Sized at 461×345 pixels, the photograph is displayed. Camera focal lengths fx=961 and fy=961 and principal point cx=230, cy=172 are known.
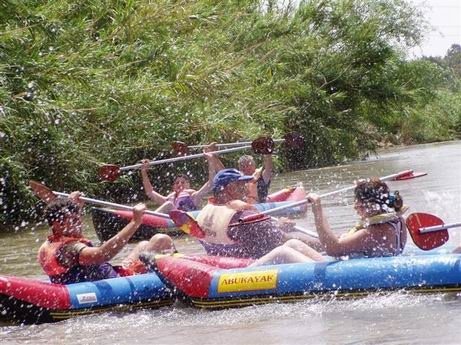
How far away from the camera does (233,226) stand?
6.88m

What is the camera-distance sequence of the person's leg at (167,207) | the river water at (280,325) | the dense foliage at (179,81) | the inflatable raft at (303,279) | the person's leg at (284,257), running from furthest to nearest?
the dense foliage at (179,81)
the person's leg at (167,207)
the person's leg at (284,257)
the inflatable raft at (303,279)
the river water at (280,325)

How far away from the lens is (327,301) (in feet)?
19.4

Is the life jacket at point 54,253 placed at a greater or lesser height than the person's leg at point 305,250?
greater

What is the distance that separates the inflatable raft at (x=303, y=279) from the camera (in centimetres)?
577

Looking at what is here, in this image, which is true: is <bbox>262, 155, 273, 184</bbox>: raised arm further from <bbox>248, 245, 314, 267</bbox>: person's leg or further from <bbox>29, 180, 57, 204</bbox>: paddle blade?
<bbox>248, 245, 314, 267</bbox>: person's leg

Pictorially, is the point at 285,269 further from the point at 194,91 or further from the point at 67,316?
the point at 194,91

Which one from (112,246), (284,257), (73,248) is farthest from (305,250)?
(73,248)

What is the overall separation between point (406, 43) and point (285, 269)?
2256 cm

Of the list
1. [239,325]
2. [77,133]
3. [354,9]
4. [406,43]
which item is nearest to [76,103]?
[77,133]

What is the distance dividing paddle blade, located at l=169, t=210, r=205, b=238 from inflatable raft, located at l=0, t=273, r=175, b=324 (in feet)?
2.18

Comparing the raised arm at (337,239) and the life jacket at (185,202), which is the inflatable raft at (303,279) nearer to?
the raised arm at (337,239)

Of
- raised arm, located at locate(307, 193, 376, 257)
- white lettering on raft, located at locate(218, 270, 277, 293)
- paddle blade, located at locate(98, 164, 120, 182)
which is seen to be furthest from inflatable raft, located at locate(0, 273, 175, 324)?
paddle blade, located at locate(98, 164, 120, 182)

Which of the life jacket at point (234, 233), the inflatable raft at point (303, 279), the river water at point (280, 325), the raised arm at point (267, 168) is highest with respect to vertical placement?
the raised arm at point (267, 168)

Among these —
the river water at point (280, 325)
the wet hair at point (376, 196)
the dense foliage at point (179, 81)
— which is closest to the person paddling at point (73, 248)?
the river water at point (280, 325)
